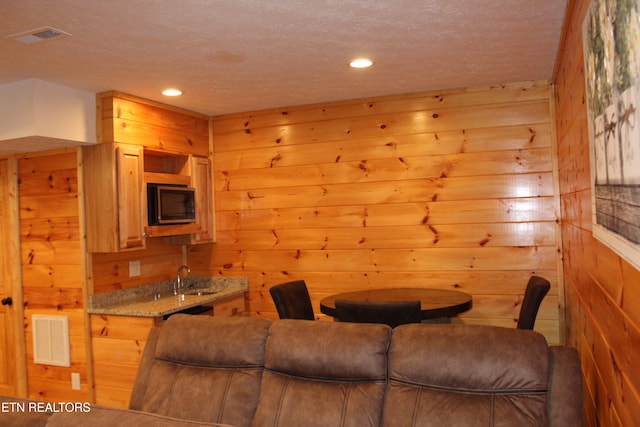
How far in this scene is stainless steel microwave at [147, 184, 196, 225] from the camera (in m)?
4.10

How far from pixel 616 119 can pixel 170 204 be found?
11.7ft

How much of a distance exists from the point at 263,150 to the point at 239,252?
3.24ft

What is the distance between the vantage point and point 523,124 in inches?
155

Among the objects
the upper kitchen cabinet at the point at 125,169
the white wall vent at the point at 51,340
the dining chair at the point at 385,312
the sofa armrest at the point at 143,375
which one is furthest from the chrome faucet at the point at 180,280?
the dining chair at the point at 385,312

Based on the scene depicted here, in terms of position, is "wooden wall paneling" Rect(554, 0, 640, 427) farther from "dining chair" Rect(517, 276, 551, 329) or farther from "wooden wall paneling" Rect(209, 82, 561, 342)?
"wooden wall paneling" Rect(209, 82, 561, 342)

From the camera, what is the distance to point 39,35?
2.63 metres

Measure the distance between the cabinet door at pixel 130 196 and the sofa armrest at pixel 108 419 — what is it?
2298 mm

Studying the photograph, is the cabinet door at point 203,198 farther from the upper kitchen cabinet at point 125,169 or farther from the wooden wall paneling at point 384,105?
the wooden wall paneling at point 384,105

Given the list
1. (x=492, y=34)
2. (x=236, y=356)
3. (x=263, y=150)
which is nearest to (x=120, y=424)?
(x=236, y=356)

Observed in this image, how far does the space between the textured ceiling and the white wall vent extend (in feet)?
5.99

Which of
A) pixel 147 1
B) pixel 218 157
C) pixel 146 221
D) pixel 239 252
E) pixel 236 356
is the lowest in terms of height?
pixel 236 356

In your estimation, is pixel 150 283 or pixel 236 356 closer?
pixel 236 356

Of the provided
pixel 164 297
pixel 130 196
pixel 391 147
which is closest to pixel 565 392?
pixel 391 147

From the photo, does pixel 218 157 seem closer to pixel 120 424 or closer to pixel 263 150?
pixel 263 150
